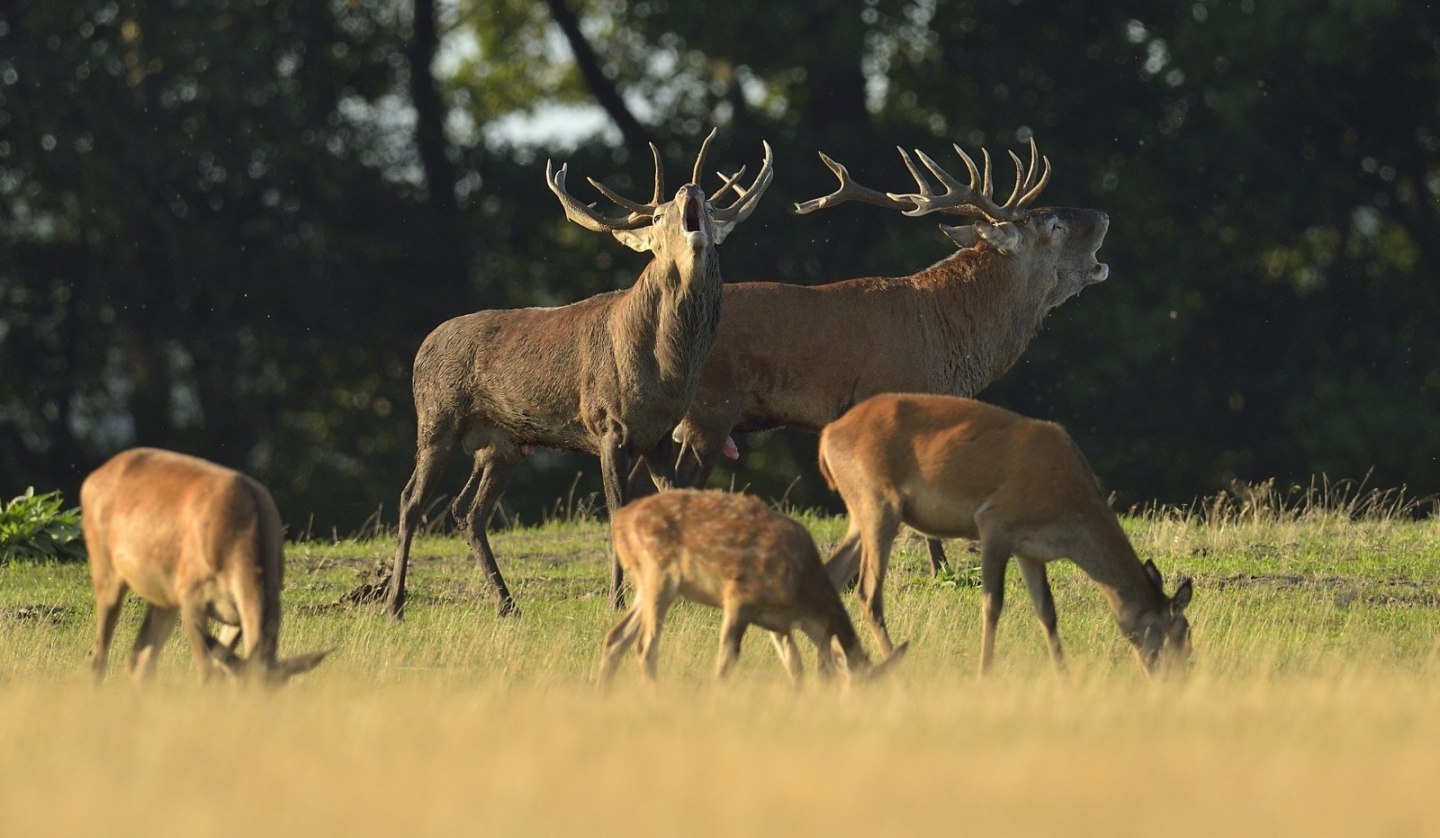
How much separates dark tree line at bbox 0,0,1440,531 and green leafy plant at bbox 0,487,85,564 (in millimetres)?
9133

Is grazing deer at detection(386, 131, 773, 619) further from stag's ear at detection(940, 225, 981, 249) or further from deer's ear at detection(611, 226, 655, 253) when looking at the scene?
stag's ear at detection(940, 225, 981, 249)

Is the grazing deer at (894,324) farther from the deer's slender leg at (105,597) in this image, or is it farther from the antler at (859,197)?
the deer's slender leg at (105,597)

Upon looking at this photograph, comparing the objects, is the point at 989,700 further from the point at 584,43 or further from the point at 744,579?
the point at 584,43

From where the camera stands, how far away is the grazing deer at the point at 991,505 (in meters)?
9.06

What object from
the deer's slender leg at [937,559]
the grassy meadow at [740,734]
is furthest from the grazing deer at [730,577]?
the deer's slender leg at [937,559]

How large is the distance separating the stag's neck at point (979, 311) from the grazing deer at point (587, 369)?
1.65 m

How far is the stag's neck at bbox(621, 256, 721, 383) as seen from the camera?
1137cm

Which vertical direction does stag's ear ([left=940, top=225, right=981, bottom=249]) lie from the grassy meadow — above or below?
above

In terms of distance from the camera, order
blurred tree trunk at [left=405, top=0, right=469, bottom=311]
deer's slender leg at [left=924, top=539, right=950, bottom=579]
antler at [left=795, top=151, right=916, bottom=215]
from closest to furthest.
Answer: deer's slender leg at [left=924, top=539, right=950, bottom=579]
antler at [left=795, top=151, right=916, bottom=215]
blurred tree trunk at [left=405, top=0, right=469, bottom=311]

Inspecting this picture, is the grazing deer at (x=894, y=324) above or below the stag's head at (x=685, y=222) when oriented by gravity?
below

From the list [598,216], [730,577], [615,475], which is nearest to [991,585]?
[730,577]

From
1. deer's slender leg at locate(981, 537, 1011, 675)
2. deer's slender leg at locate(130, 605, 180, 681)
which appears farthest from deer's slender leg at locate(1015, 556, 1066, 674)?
deer's slender leg at locate(130, 605, 180, 681)

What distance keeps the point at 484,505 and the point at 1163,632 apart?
482 centimetres

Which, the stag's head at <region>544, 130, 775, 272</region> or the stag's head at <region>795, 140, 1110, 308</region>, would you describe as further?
the stag's head at <region>795, 140, 1110, 308</region>
